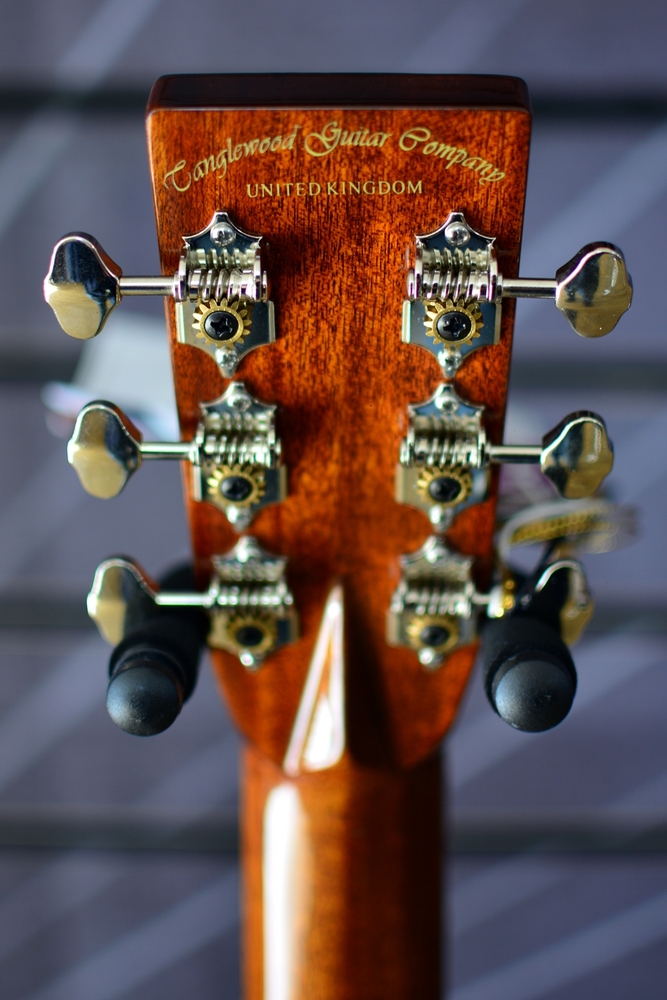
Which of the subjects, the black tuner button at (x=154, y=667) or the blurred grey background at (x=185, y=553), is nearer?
the black tuner button at (x=154, y=667)

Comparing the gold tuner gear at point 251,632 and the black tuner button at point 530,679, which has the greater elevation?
the gold tuner gear at point 251,632

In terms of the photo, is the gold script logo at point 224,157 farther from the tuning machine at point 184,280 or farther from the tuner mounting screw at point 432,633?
the tuner mounting screw at point 432,633

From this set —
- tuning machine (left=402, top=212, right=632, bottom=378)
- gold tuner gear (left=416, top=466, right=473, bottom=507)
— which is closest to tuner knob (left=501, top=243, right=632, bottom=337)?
tuning machine (left=402, top=212, right=632, bottom=378)

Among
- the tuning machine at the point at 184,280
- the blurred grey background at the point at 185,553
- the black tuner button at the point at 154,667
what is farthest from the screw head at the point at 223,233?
the blurred grey background at the point at 185,553

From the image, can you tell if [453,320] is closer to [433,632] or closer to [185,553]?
[433,632]

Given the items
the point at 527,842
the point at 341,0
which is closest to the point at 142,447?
the point at 341,0

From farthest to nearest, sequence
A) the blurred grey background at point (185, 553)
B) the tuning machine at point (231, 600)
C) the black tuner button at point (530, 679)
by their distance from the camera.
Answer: the blurred grey background at point (185, 553)
the tuning machine at point (231, 600)
the black tuner button at point (530, 679)

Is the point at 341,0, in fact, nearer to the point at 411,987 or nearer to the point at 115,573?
the point at 115,573
